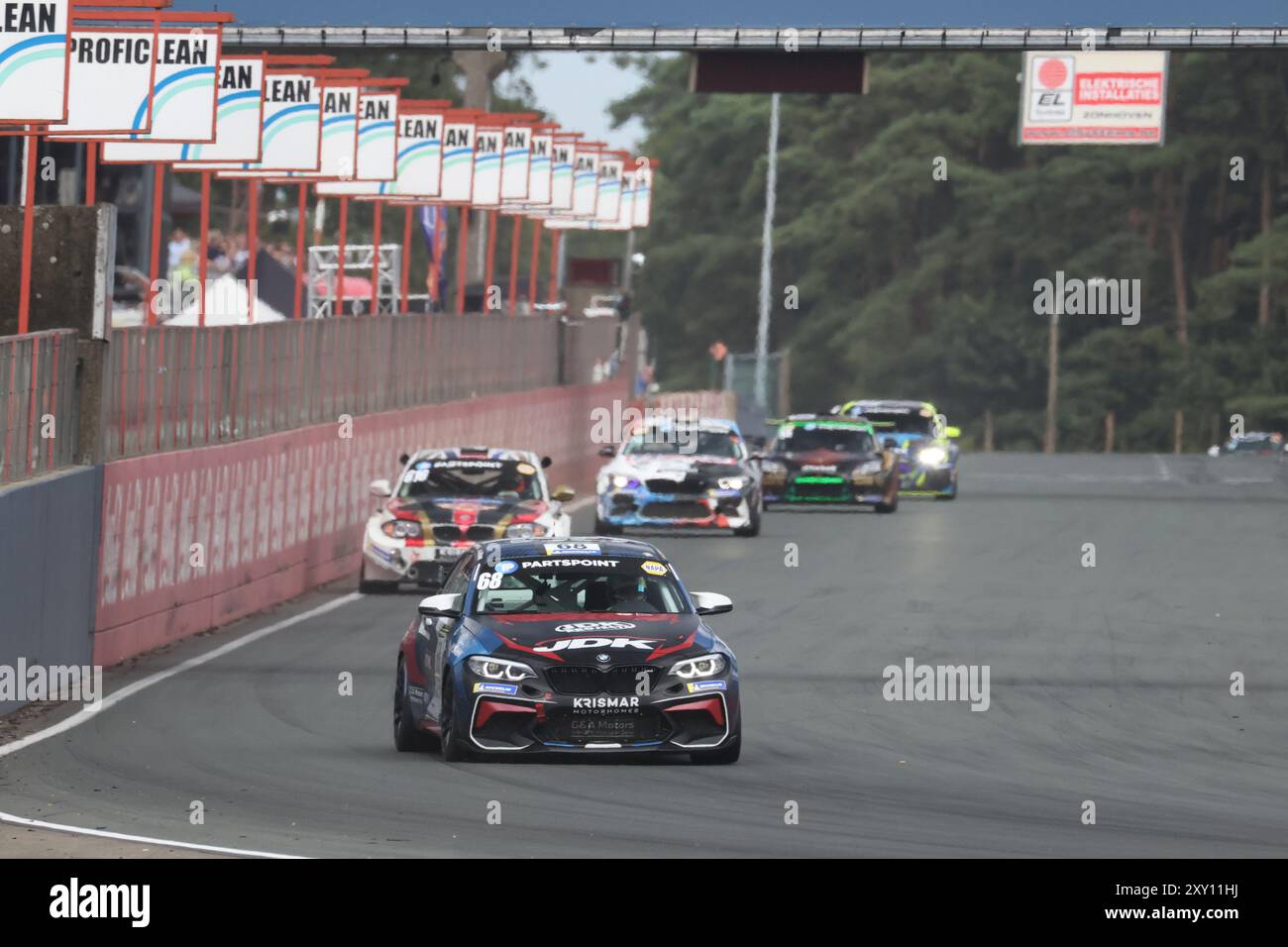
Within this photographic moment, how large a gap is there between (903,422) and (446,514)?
1749 cm

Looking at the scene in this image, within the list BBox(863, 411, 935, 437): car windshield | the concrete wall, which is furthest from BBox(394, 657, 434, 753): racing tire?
BBox(863, 411, 935, 437): car windshield

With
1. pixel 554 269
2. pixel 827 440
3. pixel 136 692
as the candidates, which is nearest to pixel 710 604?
pixel 136 692

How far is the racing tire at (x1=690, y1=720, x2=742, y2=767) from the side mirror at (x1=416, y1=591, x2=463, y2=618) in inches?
59.6

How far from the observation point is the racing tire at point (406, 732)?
52.1ft

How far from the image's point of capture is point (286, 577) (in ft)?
86.2

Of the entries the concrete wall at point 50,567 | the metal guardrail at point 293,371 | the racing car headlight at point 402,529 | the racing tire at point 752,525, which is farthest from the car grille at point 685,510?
the concrete wall at point 50,567

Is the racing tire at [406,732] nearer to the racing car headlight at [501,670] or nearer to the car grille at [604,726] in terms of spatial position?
the racing car headlight at [501,670]

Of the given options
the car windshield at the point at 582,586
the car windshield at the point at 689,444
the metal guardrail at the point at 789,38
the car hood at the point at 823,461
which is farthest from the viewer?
the car hood at the point at 823,461

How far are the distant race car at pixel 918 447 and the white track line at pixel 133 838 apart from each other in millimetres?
30101

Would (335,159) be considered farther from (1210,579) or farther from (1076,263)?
(1076,263)

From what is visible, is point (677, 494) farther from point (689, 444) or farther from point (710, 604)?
point (710, 604)

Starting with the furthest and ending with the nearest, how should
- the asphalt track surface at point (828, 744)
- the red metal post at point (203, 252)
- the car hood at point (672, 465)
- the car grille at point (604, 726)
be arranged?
the car hood at point (672, 465) → the red metal post at point (203, 252) → the car grille at point (604, 726) → the asphalt track surface at point (828, 744)

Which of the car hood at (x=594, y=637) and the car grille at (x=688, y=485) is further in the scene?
the car grille at (x=688, y=485)

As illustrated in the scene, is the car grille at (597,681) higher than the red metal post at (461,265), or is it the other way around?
the red metal post at (461,265)
